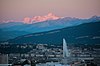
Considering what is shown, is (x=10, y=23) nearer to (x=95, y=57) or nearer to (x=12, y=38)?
(x=12, y=38)

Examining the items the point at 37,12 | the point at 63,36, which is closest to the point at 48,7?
the point at 37,12

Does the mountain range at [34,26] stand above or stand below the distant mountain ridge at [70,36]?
above

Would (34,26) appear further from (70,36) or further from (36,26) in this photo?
(70,36)

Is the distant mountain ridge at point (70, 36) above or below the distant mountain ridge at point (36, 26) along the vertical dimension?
below

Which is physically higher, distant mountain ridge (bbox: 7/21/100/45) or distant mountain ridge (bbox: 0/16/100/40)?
distant mountain ridge (bbox: 0/16/100/40)

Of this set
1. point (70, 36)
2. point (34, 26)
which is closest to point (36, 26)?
point (34, 26)

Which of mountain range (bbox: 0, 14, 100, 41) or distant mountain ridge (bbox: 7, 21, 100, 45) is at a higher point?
mountain range (bbox: 0, 14, 100, 41)
